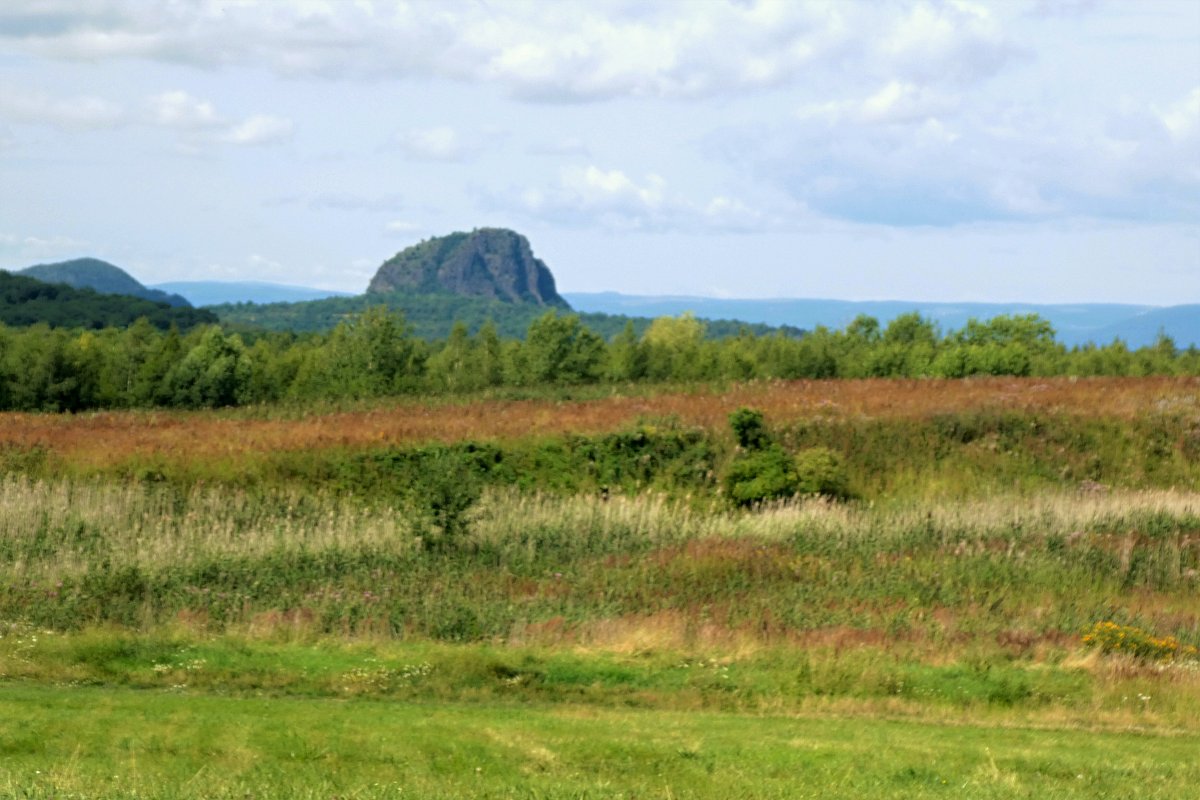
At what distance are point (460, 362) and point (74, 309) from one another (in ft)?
380

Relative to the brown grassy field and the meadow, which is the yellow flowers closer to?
the meadow

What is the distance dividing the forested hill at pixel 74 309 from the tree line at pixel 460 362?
90608mm

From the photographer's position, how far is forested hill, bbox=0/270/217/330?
18012 centimetres

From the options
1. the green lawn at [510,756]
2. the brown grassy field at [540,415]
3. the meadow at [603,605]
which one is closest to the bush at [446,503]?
the meadow at [603,605]

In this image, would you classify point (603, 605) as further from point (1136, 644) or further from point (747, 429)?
point (747, 429)

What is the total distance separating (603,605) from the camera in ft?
61.4

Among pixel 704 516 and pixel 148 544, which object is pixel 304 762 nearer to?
pixel 148 544

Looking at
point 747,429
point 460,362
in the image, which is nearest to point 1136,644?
point 747,429

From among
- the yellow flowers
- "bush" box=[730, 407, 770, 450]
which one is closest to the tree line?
"bush" box=[730, 407, 770, 450]

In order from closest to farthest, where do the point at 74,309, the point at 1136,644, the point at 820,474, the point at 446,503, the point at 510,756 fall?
the point at 510,756, the point at 1136,644, the point at 446,503, the point at 820,474, the point at 74,309

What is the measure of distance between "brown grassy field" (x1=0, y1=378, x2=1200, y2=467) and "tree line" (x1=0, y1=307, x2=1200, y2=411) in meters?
11.2

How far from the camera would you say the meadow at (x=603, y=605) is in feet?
34.7

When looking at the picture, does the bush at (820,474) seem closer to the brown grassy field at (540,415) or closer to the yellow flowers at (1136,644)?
the brown grassy field at (540,415)

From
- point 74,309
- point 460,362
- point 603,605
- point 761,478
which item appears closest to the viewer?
point 603,605
